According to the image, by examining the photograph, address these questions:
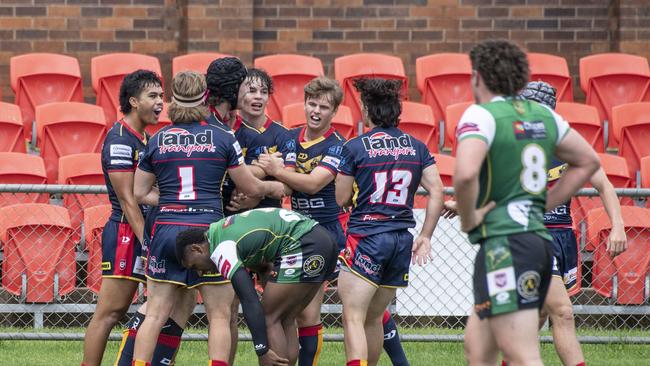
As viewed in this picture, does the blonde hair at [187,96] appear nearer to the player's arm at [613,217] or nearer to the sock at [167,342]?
the sock at [167,342]

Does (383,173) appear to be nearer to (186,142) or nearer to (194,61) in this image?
(186,142)

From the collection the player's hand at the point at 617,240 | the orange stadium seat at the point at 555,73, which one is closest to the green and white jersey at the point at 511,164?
the player's hand at the point at 617,240

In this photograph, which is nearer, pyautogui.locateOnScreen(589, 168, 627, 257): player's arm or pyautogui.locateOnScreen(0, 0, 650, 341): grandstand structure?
pyautogui.locateOnScreen(589, 168, 627, 257): player's arm

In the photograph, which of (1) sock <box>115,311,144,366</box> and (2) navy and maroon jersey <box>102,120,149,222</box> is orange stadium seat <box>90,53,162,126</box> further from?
(1) sock <box>115,311,144,366</box>

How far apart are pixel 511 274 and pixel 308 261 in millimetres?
1786

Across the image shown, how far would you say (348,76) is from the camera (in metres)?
11.6

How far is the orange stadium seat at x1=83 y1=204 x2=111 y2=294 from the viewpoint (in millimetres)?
8492

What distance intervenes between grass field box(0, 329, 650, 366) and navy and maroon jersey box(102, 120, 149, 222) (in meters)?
1.48

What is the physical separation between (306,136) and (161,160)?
3.97 ft

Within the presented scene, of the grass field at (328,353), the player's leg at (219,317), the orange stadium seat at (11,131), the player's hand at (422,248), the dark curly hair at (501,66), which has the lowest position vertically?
the grass field at (328,353)

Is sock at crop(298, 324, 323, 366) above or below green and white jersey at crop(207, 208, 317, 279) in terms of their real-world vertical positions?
below

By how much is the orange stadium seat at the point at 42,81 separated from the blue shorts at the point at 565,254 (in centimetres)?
611

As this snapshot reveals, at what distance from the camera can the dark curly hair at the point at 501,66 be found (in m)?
4.97

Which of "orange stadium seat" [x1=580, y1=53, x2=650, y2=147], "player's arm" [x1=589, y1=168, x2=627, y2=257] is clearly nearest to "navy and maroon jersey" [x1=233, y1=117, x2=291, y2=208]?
"player's arm" [x1=589, y1=168, x2=627, y2=257]
